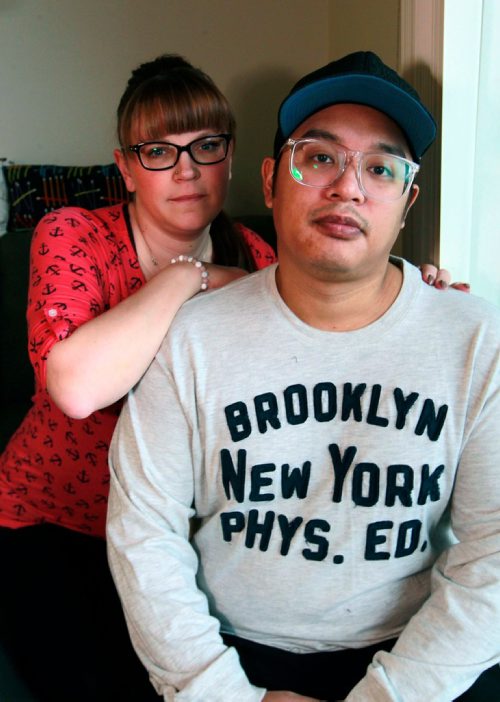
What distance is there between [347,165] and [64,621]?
953 millimetres

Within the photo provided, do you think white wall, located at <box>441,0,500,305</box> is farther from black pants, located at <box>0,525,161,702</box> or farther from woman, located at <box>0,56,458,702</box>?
black pants, located at <box>0,525,161,702</box>

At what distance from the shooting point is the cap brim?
1022mm

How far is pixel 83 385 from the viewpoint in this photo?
3.47ft

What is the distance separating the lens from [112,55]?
247 cm

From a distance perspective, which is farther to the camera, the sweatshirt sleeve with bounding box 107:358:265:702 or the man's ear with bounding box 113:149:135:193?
the man's ear with bounding box 113:149:135:193

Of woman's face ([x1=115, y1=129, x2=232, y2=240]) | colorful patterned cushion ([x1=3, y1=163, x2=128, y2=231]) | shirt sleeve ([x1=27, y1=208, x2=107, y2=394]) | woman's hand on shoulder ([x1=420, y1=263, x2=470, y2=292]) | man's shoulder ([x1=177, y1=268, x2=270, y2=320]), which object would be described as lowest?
colorful patterned cushion ([x1=3, y1=163, x2=128, y2=231])

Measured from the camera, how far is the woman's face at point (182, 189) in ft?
4.14

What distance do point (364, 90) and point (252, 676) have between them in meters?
0.97

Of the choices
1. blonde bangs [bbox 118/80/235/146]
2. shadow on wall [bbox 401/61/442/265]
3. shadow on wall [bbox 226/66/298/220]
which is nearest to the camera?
blonde bangs [bbox 118/80/235/146]

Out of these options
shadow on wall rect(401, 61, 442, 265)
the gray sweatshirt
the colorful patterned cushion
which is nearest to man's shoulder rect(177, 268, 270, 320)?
the gray sweatshirt

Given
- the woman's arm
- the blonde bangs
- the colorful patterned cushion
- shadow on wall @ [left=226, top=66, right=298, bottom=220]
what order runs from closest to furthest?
the woman's arm → the blonde bangs → the colorful patterned cushion → shadow on wall @ [left=226, top=66, right=298, bottom=220]

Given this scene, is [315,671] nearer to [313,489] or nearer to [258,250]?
[313,489]

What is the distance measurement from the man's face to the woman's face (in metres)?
0.24

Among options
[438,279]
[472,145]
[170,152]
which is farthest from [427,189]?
[170,152]
